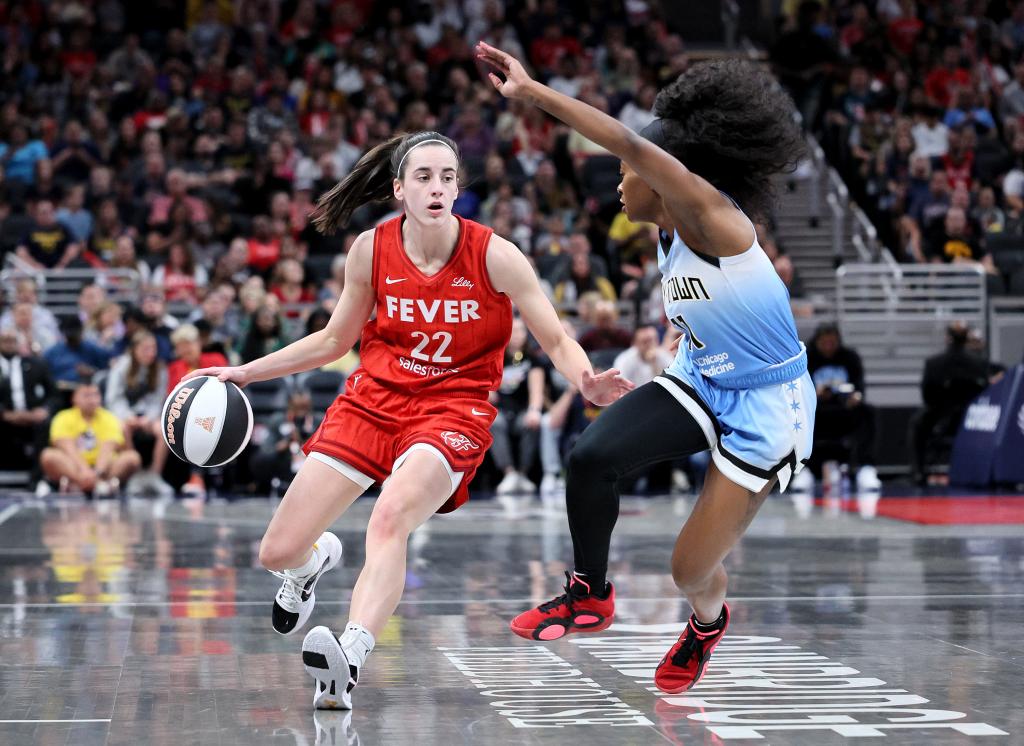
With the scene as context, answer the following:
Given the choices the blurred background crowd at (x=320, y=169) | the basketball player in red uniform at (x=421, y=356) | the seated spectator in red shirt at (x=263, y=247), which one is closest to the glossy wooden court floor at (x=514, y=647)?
the basketball player in red uniform at (x=421, y=356)

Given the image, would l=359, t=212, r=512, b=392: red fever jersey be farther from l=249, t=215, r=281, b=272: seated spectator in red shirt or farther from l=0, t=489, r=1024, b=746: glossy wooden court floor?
l=249, t=215, r=281, b=272: seated spectator in red shirt

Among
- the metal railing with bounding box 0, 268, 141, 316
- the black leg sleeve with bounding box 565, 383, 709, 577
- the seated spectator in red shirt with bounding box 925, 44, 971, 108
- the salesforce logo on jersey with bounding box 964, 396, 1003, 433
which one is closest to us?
the black leg sleeve with bounding box 565, 383, 709, 577

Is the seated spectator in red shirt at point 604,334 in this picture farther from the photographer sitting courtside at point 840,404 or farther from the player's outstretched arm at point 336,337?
the player's outstretched arm at point 336,337

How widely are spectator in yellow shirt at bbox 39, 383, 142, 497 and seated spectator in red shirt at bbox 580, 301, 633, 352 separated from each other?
3.97 m

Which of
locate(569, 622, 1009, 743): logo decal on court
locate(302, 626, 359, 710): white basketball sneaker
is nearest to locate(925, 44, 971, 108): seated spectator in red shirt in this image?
locate(569, 622, 1009, 743): logo decal on court

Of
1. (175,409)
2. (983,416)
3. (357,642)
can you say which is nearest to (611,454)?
(357,642)

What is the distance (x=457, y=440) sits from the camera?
16.4 ft

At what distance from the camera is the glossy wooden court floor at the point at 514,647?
447cm

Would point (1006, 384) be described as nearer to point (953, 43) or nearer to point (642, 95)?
point (642, 95)

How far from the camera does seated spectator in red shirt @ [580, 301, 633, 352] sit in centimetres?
1360

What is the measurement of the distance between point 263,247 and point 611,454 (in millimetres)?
11136

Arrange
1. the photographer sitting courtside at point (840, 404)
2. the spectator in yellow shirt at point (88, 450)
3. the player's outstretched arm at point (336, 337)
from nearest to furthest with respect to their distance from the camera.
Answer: the player's outstretched arm at point (336, 337), the spectator in yellow shirt at point (88, 450), the photographer sitting courtside at point (840, 404)

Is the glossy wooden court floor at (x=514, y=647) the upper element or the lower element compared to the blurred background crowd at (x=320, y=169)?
lower

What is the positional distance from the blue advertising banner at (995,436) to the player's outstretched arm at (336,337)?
8955mm
